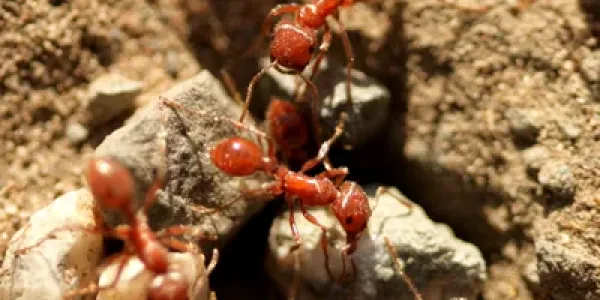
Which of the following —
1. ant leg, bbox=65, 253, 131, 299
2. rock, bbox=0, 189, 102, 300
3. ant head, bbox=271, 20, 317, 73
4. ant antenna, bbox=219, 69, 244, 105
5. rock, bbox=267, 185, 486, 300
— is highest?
ant head, bbox=271, 20, 317, 73

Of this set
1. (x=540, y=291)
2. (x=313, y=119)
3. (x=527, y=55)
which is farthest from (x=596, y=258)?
(x=313, y=119)

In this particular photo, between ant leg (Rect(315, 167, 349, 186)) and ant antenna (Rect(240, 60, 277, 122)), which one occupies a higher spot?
ant antenna (Rect(240, 60, 277, 122))

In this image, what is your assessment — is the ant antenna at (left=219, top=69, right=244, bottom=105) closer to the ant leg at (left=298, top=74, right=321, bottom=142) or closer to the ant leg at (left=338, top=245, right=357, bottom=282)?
the ant leg at (left=298, top=74, right=321, bottom=142)

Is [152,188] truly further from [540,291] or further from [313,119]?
[540,291]

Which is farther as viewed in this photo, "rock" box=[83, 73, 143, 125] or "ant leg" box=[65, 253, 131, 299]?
"rock" box=[83, 73, 143, 125]

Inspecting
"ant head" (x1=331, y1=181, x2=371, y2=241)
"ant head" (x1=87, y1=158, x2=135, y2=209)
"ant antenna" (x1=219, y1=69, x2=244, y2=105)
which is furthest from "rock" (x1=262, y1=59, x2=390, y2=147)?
"ant head" (x1=87, y1=158, x2=135, y2=209)

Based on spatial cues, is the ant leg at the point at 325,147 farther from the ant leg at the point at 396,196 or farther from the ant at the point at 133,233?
the ant at the point at 133,233

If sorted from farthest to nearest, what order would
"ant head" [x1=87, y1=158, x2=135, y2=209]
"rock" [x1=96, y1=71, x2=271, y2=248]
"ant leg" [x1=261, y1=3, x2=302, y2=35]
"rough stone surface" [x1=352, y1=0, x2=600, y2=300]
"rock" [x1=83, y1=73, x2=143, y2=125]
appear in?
1. "ant leg" [x1=261, y1=3, x2=302, y2=35]
2. "rock" [x1=83, y1=73, x2=143, y2=125]
3. "rough stone surface" [x1=352, y1=0, x2=600, y2=300]
4. "rock" [x1=96, y1=71, x2=271, y2=248]
5. "ant head" [x1=87, y1=158, x2=135, y2=209]
